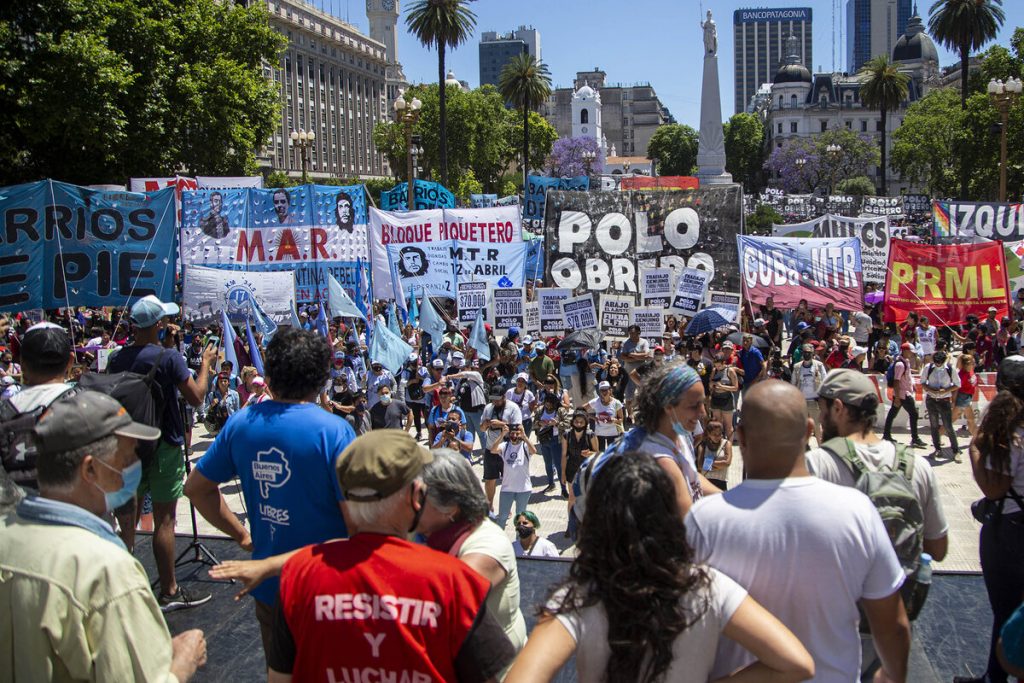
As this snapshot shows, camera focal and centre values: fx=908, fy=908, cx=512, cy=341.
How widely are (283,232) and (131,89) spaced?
15.7 metres

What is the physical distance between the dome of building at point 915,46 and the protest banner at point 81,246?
535ft

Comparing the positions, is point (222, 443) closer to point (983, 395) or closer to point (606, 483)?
point (606, 483)

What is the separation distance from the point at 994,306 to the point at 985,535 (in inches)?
458

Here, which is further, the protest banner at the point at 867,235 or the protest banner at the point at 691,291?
the protest banner at the point at 867,235

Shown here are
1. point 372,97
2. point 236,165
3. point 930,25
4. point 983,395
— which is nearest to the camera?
Answer: point 983,395

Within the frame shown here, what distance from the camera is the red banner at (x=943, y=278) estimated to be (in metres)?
13.7

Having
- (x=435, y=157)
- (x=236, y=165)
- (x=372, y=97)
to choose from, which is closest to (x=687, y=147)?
(x=372, y=97)

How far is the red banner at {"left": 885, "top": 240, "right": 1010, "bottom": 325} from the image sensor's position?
→ 13.7 meters

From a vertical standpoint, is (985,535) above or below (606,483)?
below

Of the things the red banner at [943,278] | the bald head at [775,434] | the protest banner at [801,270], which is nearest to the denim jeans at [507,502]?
the bald head at [775,434]

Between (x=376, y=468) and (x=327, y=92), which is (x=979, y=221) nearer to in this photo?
(x=376, y=468)

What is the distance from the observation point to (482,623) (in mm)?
2211

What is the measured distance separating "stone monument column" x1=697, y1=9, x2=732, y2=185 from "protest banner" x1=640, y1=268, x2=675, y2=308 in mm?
44066

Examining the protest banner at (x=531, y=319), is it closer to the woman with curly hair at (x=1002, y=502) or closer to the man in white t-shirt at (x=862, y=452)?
the woman with curly hair at (x=1002, y=502)
